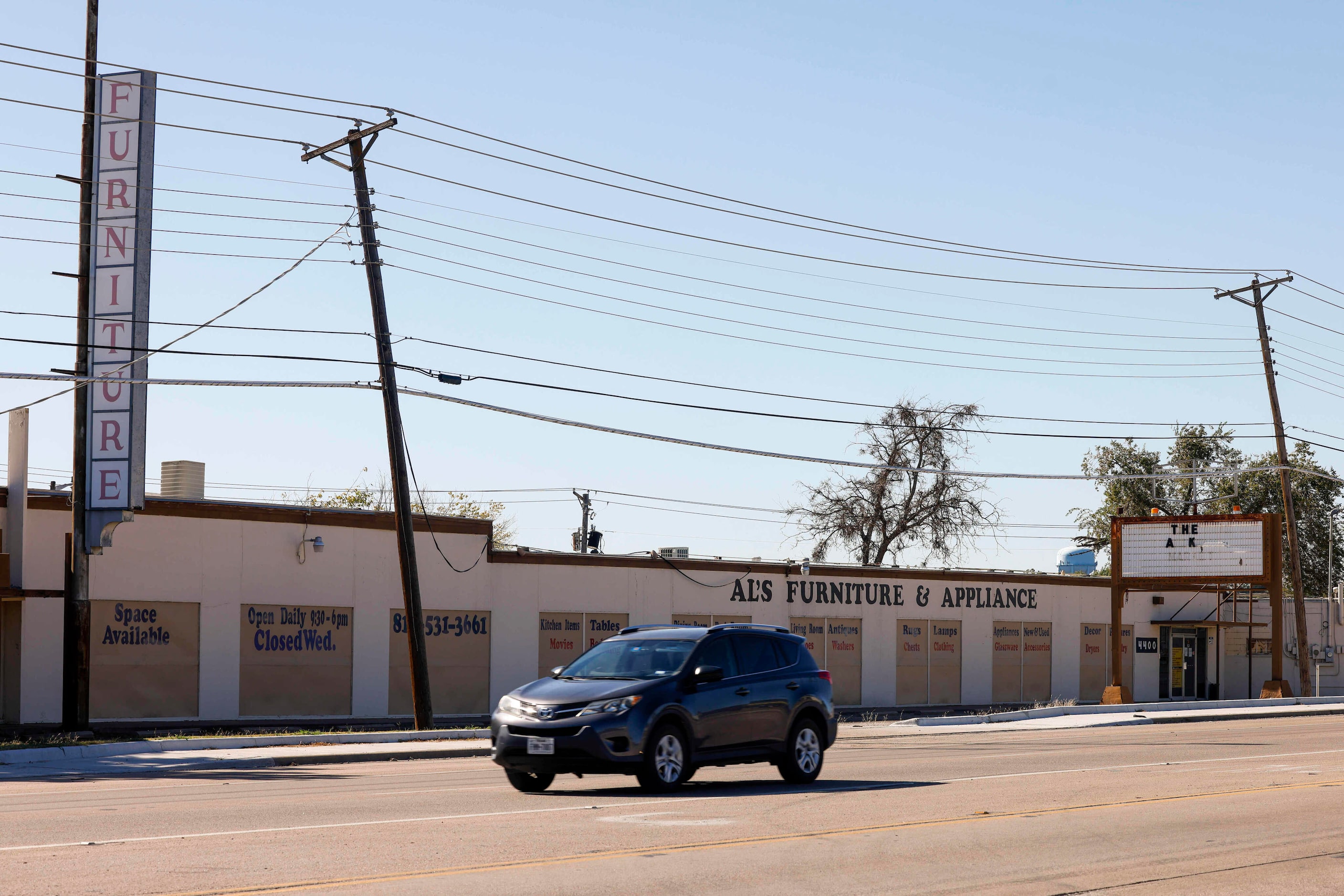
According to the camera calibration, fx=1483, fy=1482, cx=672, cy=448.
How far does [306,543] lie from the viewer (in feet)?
103

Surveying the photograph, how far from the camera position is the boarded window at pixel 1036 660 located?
47.8 metres

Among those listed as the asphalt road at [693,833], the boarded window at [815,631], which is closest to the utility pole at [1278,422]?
the boarded window at [815,631]

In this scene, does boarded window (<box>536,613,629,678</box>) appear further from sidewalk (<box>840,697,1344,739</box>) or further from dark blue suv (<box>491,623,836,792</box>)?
dark blue suv (<box>491,623,836,792</box>)

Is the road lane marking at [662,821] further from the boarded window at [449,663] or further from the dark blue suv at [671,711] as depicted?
the boarded window at [449,663]

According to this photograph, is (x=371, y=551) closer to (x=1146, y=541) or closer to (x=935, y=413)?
(x=1146, y=541)

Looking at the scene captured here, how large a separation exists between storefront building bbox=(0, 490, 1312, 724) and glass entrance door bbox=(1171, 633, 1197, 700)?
642 cm

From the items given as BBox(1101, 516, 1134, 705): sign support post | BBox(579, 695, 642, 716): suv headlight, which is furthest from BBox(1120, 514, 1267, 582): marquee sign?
BBox(579, 695, 642, 716): suv headlight

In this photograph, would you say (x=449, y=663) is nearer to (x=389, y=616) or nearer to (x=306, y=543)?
(x=389, y=616)

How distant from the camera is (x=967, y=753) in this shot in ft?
71.9

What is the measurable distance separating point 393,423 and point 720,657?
12.2 metres

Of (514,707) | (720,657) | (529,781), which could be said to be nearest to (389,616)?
(529,781)

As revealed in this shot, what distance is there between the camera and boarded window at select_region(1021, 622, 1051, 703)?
4775 cm

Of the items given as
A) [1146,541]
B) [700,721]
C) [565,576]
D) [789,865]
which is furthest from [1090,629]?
[789,865]

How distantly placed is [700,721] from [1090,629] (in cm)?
3821
